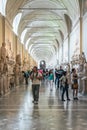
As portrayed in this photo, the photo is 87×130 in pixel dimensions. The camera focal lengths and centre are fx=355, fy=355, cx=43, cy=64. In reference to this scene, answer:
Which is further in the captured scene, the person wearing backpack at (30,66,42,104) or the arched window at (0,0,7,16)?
the arched window at (0,0,7,16)

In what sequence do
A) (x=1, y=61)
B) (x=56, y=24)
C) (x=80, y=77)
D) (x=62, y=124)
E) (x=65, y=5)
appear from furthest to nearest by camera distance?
(x=56, y=24) < (x=65, y=5) < (x=80, y=77) < (x=1, y=61) < (x=62, y=124)

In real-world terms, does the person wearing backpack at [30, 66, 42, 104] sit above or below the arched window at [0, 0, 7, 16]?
below

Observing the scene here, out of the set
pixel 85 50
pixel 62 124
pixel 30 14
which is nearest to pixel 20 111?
pixel 62 124

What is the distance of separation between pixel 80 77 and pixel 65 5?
34.8 feet

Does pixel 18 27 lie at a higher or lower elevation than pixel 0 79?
higher

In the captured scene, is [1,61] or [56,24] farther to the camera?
[56,24]

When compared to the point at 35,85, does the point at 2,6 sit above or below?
above

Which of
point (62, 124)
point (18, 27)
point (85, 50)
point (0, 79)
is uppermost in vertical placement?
point (18, 27)

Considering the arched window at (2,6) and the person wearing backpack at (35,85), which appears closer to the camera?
the person wearing backpack at (35,85)

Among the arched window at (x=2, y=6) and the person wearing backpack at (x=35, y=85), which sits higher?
the arched window at (x=2, y=6)

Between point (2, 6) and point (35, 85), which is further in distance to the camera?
point (2, 6)

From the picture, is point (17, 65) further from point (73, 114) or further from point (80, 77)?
point (73, 114)

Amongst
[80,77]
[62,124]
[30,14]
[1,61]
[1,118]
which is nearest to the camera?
[62,124]

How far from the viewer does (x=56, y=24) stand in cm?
4544
